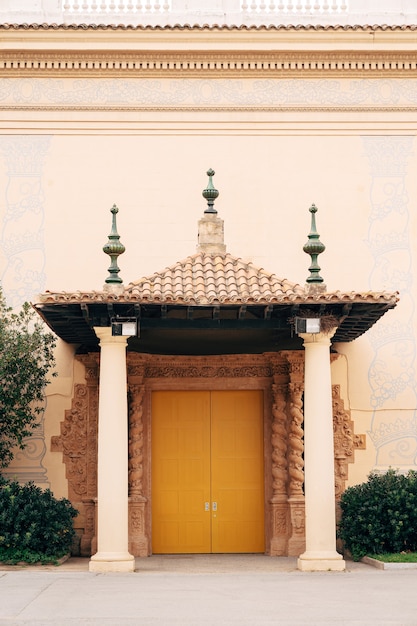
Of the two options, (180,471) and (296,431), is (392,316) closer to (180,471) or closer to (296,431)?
(296,431)

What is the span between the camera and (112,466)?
14266mm

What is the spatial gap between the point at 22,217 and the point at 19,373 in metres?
3.05

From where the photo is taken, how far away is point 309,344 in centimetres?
1466

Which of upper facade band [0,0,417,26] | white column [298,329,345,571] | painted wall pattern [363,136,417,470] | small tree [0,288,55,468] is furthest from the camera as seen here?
upper facade band [0,0,417,26]

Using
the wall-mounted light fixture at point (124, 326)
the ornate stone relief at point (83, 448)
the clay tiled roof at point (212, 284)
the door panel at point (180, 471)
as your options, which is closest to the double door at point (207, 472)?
the door panel at point (180, 471)

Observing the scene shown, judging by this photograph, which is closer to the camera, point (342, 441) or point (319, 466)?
point (319, 466)

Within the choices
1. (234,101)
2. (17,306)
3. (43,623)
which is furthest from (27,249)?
(43,623)

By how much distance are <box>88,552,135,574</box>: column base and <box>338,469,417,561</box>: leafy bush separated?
3.92m

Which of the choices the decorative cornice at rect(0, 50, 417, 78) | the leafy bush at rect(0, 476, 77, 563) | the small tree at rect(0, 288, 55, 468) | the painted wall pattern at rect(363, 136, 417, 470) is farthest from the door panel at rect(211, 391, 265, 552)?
the decorative cornice at rect(0, 50, 417, 78)

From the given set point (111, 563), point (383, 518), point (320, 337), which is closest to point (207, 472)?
point (383, 518)

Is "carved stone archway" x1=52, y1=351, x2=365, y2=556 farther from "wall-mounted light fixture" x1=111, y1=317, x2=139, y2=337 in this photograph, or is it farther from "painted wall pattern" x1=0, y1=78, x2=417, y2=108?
"painted wall pattern" x1=0, y1=78, x2=417, y2=108

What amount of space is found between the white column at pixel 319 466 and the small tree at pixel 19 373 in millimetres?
4562

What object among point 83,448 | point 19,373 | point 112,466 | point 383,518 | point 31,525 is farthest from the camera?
point 83,448

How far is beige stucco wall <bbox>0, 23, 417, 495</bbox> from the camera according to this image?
17.4 metres
